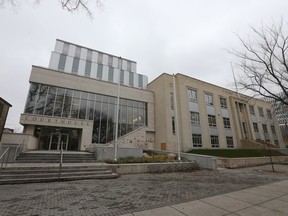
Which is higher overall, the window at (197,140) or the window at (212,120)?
the window at (212,120)

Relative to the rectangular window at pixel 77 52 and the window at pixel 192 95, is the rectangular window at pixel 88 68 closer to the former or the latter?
the rectangular window at pixel 77 52

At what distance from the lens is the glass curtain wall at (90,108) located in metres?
19.9

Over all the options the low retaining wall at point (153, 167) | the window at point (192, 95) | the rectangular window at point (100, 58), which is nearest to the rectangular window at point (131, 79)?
the rectangular window at point (100, 58)

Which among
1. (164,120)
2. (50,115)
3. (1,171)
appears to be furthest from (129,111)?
(1,171)

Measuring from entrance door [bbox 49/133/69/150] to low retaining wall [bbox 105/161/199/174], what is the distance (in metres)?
12.9

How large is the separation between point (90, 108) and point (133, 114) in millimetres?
6966

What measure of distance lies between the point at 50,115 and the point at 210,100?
1074 inches

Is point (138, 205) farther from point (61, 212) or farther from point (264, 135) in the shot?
point (264, 135)

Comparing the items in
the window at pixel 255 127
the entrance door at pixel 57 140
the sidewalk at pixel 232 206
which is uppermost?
the window at pixel 255 127

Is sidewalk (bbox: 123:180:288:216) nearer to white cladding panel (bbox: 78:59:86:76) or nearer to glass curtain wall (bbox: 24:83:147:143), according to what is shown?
glass curtain wall (bbox: 24:83:147:143)

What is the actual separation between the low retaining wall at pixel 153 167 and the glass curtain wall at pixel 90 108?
40.6 feet

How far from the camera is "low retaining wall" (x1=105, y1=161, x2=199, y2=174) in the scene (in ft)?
33.7

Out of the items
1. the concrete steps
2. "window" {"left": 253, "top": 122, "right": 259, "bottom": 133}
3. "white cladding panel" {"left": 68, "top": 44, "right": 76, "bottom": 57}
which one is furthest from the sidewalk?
"white cladding panel" {"left": 68, "top": 44, "right": 76, "bottom": 57}

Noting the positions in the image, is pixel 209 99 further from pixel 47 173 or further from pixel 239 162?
pixel 47 173
